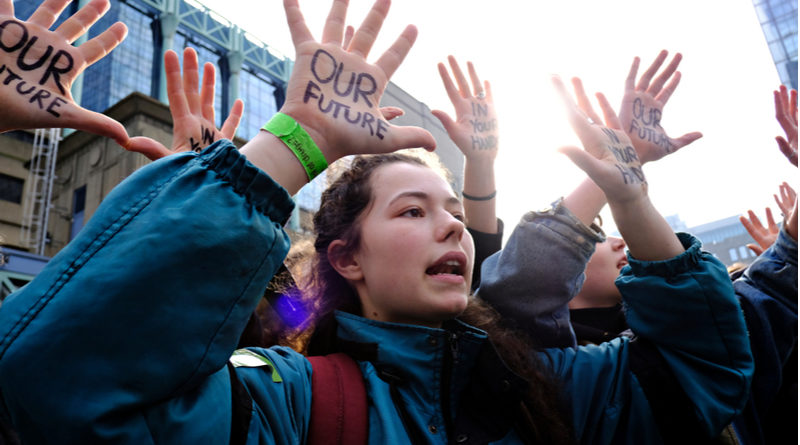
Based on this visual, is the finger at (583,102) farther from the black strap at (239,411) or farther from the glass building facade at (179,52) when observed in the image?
the glass building facade at (179,52)

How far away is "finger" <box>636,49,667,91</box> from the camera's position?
7.52 ft

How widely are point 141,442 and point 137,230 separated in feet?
1.22

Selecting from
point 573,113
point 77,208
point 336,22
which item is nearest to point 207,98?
point 336,22

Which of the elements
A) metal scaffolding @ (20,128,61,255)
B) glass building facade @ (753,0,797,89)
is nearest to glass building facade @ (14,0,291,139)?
metal scaffolding @ (20,128,61,255)

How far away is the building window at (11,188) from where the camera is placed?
50.8 ft

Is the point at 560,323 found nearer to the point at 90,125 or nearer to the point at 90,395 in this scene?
the point at 90,395

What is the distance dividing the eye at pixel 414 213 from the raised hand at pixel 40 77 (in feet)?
3.04

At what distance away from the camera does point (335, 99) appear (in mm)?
1298

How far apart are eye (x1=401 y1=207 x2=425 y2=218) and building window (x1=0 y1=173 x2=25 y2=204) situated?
18.0m

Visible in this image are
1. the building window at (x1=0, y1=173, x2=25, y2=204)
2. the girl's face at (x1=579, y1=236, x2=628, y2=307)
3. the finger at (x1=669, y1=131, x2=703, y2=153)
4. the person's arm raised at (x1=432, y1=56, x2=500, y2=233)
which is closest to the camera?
the finger at (x1=669, y1=131, x2=703, y2=153)

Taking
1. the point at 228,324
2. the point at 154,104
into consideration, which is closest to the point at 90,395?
the point at 228,324

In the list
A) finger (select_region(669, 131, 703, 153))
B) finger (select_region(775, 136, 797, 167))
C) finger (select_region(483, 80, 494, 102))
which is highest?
finger (select_region(483, 80, 494, 102))

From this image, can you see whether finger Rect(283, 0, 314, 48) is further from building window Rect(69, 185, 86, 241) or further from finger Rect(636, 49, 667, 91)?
building window Rect(69, 185, 86, 241)

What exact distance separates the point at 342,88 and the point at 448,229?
629 millimetres
